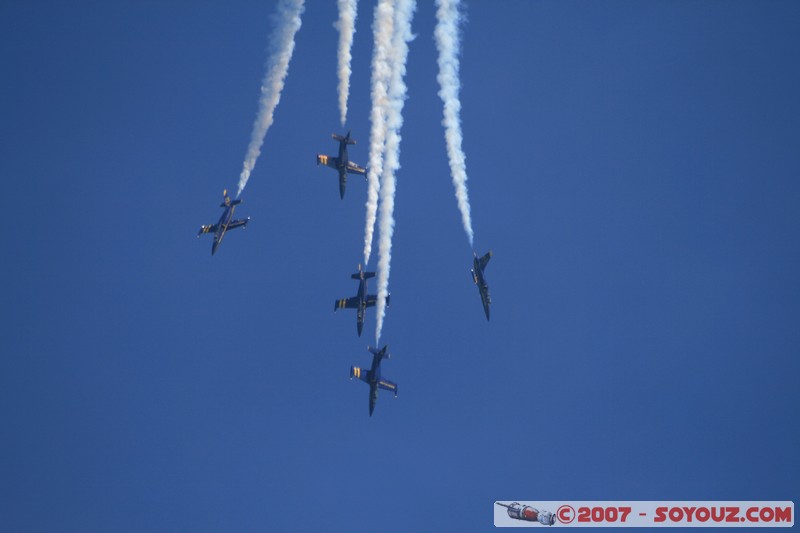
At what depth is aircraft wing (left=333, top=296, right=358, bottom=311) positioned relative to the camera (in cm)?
4188

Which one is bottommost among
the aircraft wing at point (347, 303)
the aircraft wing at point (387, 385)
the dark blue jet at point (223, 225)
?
the aircraft wing at point (387, 385)

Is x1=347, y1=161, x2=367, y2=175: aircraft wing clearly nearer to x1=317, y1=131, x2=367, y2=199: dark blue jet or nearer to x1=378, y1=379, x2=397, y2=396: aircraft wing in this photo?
x1=317, y1=131, x2=367, y2=199: dark blue jet

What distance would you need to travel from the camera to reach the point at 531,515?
39094 mm

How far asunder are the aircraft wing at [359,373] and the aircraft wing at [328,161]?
9.88m

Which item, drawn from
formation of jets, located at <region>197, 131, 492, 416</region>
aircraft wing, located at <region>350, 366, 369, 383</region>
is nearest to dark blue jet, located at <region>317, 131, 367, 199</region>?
formation of jets, located at <region>197, 131, 492, 416</region>

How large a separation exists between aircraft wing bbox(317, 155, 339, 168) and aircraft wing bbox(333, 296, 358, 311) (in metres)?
6.55

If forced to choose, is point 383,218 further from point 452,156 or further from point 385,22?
point 385,22

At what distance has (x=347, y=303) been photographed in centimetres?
4200

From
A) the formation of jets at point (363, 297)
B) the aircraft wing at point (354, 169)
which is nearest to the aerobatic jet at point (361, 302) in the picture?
the formation of jets at point (363, 297)

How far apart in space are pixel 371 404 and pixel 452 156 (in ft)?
42.6

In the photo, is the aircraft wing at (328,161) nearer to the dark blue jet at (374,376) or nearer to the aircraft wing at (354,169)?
the aircraft wing at (354,169)

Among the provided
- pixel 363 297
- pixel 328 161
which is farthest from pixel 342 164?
pixel 363 297

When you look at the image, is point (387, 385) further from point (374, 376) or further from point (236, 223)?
point (236, 223)

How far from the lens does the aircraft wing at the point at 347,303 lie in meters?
41.9
